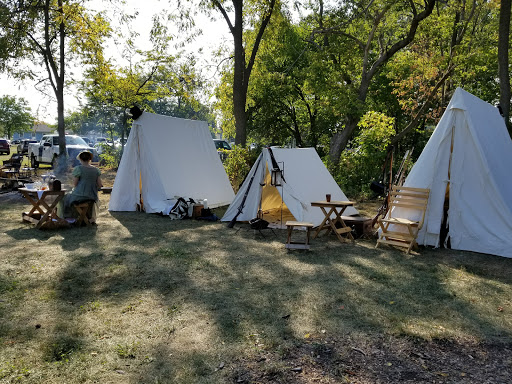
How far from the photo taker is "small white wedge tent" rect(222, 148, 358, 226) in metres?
8.24

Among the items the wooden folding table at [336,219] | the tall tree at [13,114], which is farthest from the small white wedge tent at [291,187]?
the tall tree at [13,114]

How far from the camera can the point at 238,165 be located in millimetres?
12461

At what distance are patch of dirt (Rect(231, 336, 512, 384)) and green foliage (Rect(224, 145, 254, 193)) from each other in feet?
29.8

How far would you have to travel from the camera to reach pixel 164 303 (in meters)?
4.32

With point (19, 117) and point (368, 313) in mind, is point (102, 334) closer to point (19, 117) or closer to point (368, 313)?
point (368, 313)

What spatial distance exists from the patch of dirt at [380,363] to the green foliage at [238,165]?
910cm

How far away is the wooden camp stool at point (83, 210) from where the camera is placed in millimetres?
7723

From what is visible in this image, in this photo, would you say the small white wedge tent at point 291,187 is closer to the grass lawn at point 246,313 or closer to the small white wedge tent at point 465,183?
the grass lawn at point 246,313

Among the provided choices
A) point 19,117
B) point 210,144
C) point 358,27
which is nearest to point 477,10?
point 358,27

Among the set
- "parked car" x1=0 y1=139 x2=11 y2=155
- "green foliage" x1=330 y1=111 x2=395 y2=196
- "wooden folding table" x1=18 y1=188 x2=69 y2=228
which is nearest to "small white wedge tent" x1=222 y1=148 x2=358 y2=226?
"wooden folding table" x1=18 y1=188 x2=69 y2=228

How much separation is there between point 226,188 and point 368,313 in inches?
299

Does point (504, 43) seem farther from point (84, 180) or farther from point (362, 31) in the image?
point (84, 180)

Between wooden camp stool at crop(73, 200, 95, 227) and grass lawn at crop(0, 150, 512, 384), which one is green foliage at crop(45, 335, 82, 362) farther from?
wooden camp stool at crop(73, 200, 95, 227)

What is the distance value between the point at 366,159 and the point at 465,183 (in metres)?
6.38
